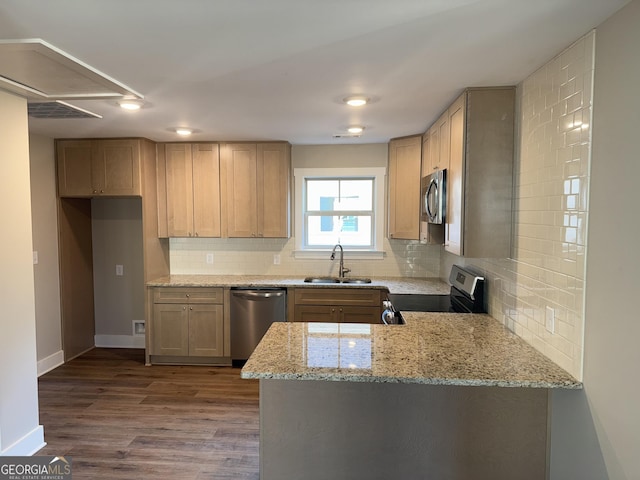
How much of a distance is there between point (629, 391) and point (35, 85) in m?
3.20

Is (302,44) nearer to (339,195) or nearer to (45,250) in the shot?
(339,195)

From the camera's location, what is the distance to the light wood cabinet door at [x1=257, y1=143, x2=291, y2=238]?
14.0 feet

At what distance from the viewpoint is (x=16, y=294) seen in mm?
2537

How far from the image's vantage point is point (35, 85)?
2.32 metres

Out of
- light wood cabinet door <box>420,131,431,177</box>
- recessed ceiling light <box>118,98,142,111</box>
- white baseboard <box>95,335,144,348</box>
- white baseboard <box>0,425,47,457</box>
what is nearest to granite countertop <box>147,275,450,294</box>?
white baseboard <box>95,335,144,348</box>

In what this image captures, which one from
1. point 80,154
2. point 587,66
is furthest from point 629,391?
point 80,154

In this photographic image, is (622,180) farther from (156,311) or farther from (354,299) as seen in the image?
(156,311)

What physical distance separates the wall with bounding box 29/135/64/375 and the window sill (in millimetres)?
2504

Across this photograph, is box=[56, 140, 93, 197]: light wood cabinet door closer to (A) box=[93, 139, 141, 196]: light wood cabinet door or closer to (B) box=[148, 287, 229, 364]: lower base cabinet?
(A) box=[93, 139, 141, 196]: light wood cabinet door

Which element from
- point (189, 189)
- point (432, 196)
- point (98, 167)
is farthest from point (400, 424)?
point (98, 167)

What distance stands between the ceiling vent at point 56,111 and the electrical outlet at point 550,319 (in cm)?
317

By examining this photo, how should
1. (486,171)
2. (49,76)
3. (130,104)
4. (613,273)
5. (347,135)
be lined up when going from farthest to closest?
(347,135)
(130,104)
(486,171)
(49,76)
(613,273)

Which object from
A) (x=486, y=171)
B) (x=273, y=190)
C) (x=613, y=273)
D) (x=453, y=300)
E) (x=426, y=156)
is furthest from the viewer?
(x=273, y=190)

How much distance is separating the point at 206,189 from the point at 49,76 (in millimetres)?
2203
